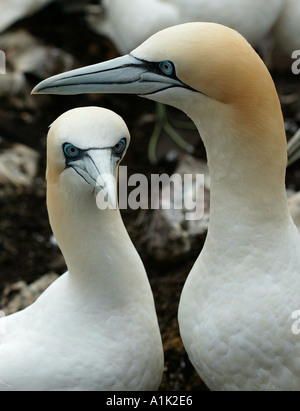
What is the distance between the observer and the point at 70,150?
2.63m

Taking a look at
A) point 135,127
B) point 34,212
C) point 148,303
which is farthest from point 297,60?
point 148,303

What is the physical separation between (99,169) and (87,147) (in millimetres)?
92

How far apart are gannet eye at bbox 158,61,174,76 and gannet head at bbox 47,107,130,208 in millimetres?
235

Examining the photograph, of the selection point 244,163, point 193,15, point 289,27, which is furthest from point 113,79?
point 289,27

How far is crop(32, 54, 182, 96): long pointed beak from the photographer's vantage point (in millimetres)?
2584

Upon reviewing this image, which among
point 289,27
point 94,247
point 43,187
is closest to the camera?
point 94,247

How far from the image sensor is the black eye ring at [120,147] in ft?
8.66

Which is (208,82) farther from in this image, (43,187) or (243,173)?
(43,187)

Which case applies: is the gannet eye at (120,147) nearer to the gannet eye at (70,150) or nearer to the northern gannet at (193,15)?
the gannet eye at (70,150)

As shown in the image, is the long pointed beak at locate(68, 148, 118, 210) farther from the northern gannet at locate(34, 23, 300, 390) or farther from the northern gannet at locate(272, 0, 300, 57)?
the northern gannet at locate(272, 0, 300, 57)

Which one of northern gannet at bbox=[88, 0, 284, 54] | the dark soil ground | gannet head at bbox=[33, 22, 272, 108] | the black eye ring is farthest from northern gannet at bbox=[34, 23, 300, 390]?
northern gannet at bbox=[88, 0, 284, 54]
